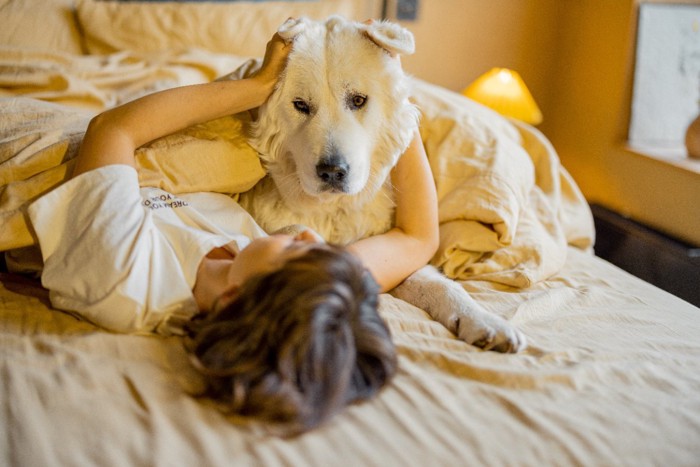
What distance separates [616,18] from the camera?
9.70 ft

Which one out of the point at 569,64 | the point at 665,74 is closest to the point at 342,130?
the point at 665,74

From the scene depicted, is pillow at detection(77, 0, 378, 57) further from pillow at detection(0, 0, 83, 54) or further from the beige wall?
the beige wall

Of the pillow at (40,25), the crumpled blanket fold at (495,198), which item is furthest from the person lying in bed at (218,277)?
the pillow at (40,25)

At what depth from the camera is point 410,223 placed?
1625mm

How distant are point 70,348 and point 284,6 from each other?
2.14 m

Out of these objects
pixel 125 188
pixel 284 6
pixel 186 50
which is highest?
pixel 284 6

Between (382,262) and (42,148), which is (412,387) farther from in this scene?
(42,148)

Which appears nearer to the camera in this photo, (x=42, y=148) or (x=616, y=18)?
(x=42, y=148)

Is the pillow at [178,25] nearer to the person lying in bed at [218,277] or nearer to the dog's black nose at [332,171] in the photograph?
the person lying in bed at [218,277]

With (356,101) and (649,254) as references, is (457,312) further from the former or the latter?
(649,254)

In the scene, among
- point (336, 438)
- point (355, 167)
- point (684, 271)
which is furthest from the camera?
point (684, 271)

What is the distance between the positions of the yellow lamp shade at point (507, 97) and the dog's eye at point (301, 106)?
5.60 feet

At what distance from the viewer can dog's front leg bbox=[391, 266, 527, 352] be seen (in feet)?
4.18

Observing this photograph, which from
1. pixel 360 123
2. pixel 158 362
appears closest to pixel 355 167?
A: pixel 360 123
